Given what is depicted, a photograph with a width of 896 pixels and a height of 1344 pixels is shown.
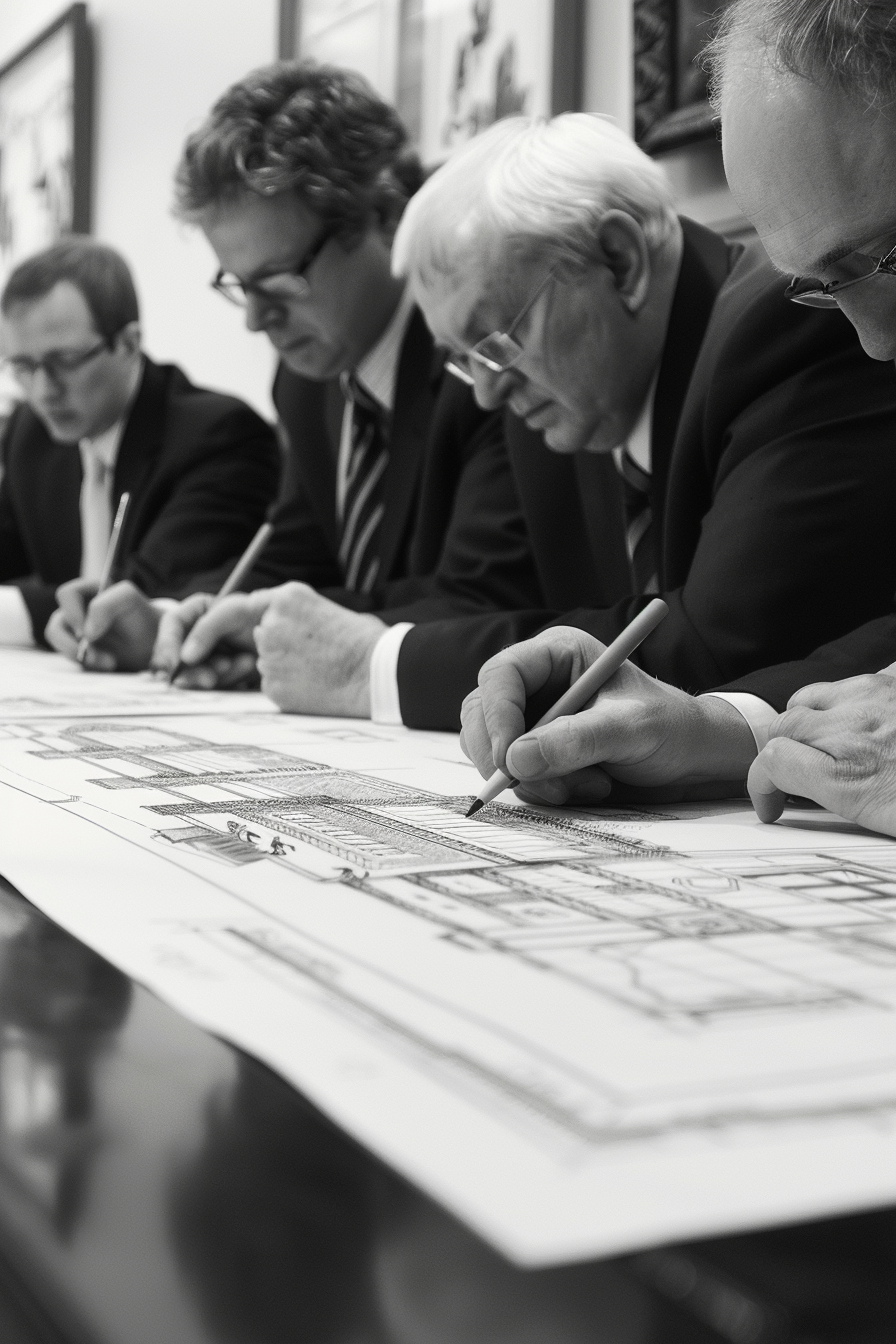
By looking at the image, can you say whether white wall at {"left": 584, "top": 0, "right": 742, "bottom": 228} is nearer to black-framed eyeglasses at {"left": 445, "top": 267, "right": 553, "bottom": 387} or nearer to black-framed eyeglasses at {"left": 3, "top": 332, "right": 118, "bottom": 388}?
black-framed eyeglasses at {"left": 445, "top": 267, "right": 553, "bottom": 387}

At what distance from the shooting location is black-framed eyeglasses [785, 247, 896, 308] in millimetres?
860

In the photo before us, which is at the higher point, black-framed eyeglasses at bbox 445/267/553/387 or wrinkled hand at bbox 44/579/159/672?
black-framed eyeglasses at bbox 445/267/553/387

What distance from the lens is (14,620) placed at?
2.18m

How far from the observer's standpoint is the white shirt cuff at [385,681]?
1291 mm

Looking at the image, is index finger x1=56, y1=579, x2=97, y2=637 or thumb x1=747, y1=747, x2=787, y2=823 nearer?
thumb x1=747, y1=747, x2=787, y2=823

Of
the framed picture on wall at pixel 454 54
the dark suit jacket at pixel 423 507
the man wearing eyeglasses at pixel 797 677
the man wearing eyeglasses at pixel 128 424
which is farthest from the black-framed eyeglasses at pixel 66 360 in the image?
the man wearing eyeglasses at pixel 797 677

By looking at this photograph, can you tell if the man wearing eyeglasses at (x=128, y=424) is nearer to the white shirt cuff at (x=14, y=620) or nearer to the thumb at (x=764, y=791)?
the white shirt cuff at (x=14, y=620)

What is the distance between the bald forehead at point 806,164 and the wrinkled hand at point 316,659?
57 centimetres

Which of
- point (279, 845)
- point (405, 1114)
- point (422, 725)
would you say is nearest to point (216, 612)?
point (422, 725)

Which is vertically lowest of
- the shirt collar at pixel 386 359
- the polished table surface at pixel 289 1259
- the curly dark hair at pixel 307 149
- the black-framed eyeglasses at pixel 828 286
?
the polished table surface at pixel 289 1259

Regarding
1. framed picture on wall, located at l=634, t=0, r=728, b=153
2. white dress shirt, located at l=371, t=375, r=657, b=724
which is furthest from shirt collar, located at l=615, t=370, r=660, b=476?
framed picture on wall, located at l=634, t=0, r=728, b=153

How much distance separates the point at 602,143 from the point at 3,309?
154 centimetres

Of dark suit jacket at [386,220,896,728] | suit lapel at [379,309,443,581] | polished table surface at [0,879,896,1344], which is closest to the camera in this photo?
polished table surface at [0,879,896,1344]

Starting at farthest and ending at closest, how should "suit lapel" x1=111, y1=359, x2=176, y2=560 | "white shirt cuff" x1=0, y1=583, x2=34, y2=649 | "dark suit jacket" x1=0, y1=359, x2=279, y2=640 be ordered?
"suit lapel" x1=111, y1=359, x2=176, y2=560 → "dark suit jacket" x1=0, y1=359, x2=279, y2=640 → "white shirt cuff" x1=0, y1=583, x2=34, y2=649
